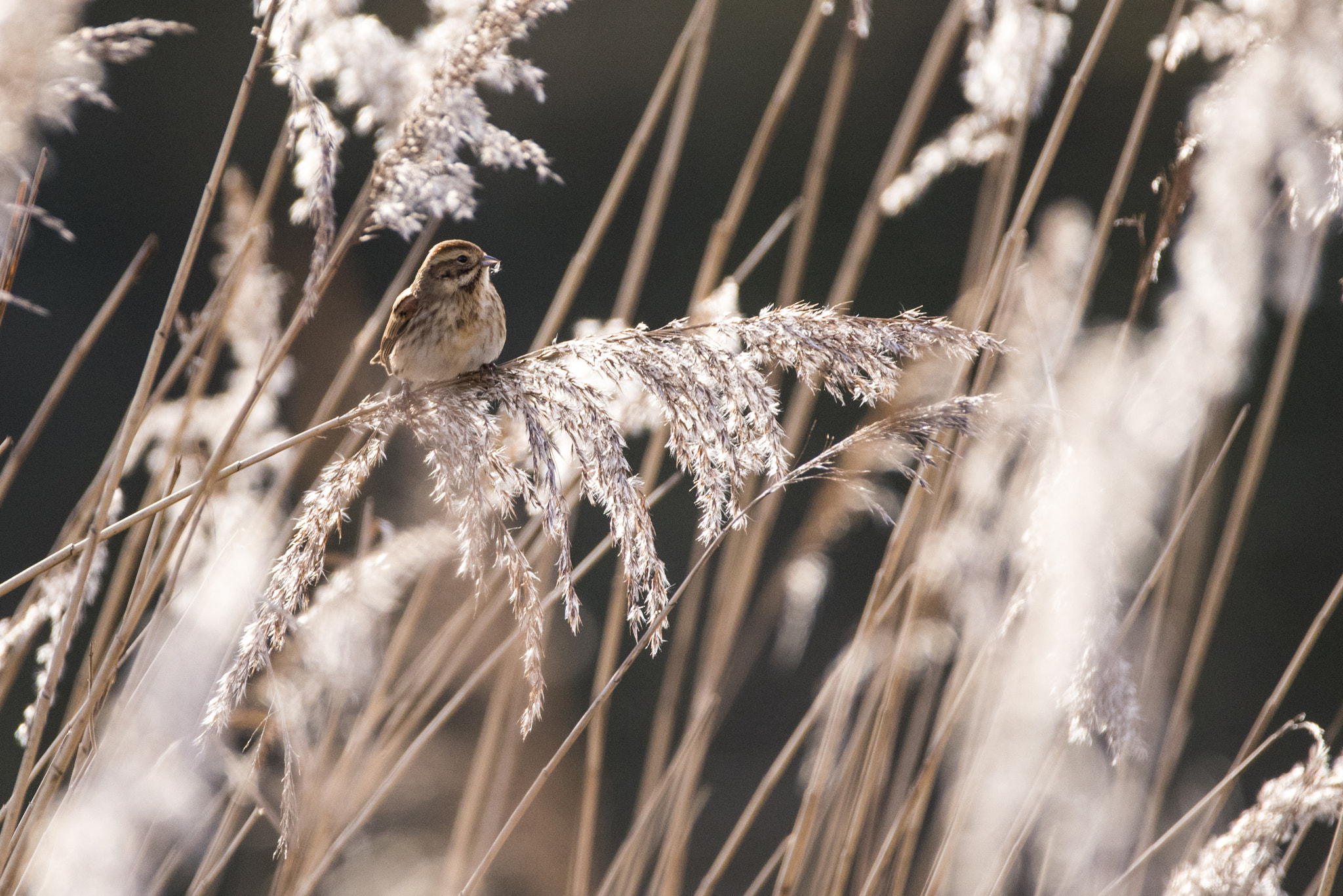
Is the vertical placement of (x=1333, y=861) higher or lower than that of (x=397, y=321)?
lower

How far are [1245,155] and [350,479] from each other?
1.26m

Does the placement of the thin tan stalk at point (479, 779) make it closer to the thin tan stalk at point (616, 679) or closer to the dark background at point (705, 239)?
the thin tan stalk at point (616, 679)

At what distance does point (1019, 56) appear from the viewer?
169 centimetres

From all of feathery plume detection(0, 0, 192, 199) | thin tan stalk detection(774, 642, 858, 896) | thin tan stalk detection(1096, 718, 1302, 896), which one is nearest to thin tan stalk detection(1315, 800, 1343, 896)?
thin tan stalk detection(1096, 718, 1302, 896)

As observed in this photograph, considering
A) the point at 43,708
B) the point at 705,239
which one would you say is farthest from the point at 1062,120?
the point at 705,239

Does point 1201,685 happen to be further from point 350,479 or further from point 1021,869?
point 350,479

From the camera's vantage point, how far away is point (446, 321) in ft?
5.42

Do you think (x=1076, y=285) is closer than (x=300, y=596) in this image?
No

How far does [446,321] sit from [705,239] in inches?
244

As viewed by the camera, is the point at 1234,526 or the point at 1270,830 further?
the point at 1234,526

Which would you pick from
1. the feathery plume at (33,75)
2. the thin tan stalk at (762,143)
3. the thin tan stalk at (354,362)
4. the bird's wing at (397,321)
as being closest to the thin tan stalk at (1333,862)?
the thin tan stalk at (762,143)

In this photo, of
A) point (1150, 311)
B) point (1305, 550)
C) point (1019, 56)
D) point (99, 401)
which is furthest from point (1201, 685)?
point (99, 401)

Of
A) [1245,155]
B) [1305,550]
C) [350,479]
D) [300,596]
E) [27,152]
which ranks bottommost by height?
[1305,550]

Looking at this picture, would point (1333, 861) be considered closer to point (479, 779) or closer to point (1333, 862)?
point (1333, 862)
